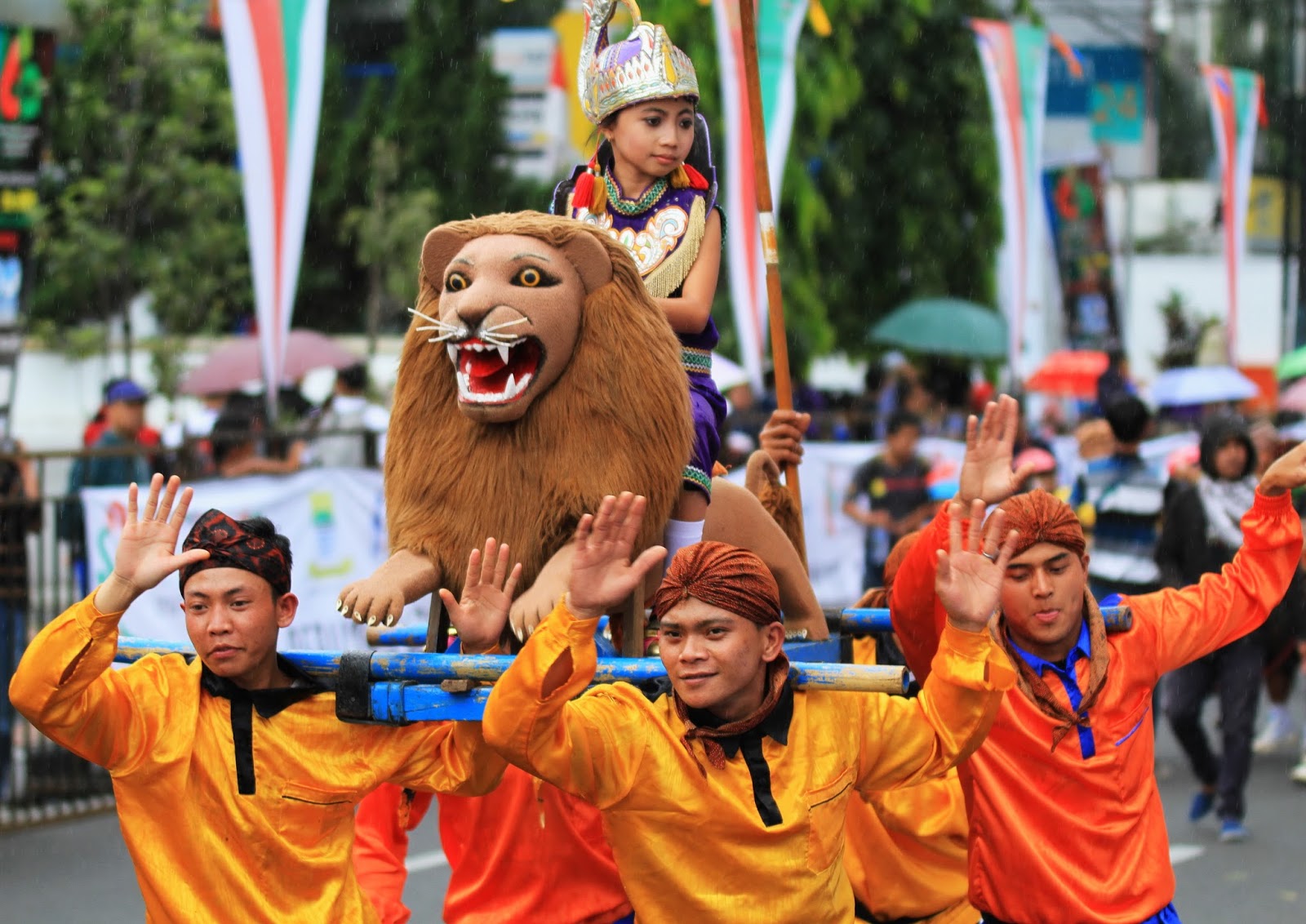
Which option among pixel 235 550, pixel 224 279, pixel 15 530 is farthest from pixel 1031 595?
pixel 224 279

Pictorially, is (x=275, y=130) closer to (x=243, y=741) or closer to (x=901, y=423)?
(x=901, y=423)

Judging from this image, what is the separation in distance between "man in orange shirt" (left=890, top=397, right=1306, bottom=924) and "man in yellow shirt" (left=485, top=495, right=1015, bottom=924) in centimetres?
43

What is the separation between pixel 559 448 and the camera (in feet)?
12.6

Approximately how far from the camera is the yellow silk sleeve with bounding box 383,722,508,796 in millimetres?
3498

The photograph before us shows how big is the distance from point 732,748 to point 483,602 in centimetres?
57

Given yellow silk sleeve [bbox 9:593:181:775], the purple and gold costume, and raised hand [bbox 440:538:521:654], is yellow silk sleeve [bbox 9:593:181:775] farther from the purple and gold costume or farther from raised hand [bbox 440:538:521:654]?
the purple and gold costume

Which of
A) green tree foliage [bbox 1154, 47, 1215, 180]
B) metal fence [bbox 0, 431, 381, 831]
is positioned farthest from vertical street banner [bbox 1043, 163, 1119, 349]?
metal fence [bbox 0, 431, 381, 831]

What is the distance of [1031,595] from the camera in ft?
12.5

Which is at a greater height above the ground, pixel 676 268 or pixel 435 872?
pixel 676 268

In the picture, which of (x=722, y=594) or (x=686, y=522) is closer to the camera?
(x=722, y=594)

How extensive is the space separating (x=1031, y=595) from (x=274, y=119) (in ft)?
17.9

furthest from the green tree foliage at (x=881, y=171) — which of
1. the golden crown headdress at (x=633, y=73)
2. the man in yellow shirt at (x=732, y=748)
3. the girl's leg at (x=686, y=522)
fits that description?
the man in yellow shirt at (x=732, y=748)

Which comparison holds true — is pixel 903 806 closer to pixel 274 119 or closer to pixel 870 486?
pixel 274 119

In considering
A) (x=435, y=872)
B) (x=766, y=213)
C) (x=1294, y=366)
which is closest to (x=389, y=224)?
(x=1294, y=366)
